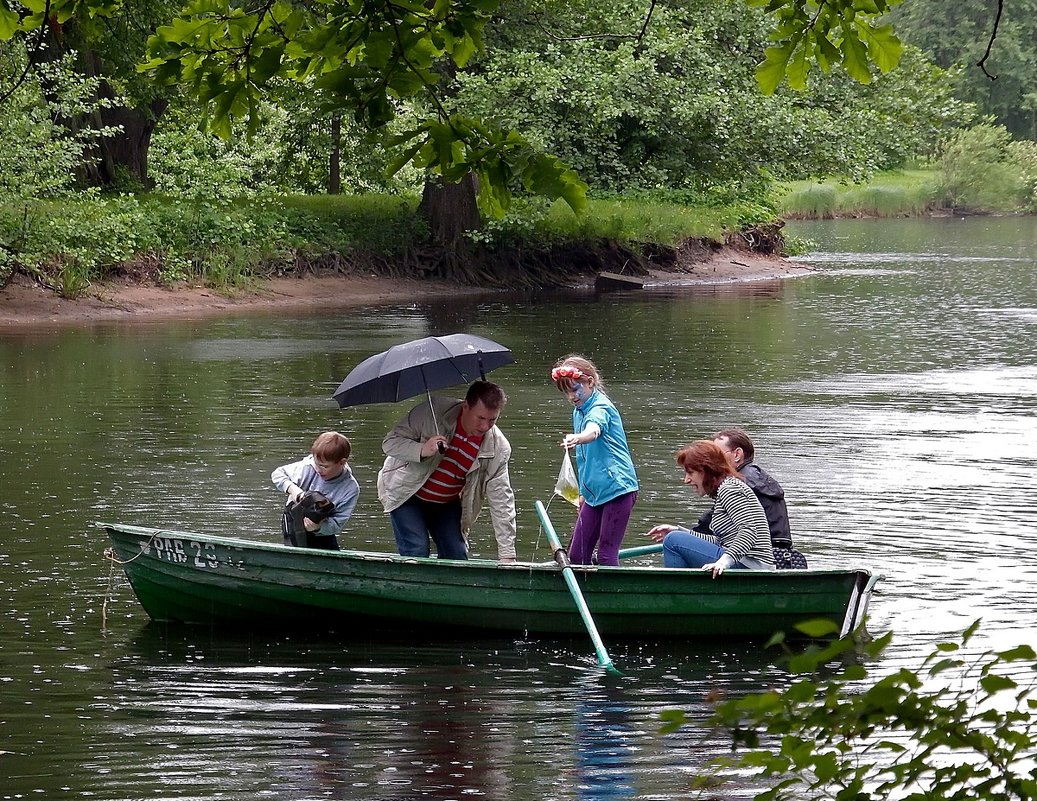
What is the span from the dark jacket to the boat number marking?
263cm

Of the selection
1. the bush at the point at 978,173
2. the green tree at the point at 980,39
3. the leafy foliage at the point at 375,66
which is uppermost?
the green tree at the point at 980,39

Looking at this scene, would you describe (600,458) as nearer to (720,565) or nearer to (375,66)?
(720,565)

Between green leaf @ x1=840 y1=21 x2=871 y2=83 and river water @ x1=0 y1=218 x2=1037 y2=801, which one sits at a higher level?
green leaf @ x1=840 y1=21 x2=871 y2=83

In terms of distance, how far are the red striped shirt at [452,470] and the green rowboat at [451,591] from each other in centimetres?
48

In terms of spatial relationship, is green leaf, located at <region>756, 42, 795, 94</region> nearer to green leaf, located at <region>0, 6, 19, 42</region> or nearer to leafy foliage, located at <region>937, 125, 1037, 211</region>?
green leaf, located at <region>0, 6, 19, 42</region>

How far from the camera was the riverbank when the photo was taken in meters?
26.0

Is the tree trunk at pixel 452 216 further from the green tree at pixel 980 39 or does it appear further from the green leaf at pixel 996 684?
the green tree at pixel 980 39

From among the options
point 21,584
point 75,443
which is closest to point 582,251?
point 75,443

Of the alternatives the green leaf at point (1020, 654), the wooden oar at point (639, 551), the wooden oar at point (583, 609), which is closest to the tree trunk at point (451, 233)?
the wooden oar at point (639, 551)

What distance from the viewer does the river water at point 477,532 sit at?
6.81 m

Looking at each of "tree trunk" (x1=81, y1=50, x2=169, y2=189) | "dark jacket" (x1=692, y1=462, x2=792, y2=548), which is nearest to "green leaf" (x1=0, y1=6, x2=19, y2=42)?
"dark jacket" (x1=692, y1=462, x2=792, y2=548)

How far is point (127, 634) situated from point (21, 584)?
3.98 ft

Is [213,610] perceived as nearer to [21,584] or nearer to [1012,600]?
[21,584]

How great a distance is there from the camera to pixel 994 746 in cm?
324
